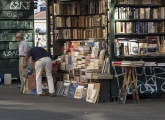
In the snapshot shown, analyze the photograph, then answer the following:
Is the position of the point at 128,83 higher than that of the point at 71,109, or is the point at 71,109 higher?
the point at 128,83

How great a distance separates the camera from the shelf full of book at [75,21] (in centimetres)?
1570

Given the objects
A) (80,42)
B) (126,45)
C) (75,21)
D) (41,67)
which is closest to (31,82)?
(41,67)

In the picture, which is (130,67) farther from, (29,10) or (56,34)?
(29,10)

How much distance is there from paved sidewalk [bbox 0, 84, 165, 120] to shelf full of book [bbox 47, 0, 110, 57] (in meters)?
2.63

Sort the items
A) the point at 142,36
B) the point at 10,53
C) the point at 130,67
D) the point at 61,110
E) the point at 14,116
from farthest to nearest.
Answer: the point at 10,53
the point at 142,36
the point at 130,67
the point at 61,110
the point at 14,116

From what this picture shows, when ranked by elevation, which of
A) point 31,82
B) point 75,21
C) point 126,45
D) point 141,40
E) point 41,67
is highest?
point 75,21

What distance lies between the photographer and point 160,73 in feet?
45.6

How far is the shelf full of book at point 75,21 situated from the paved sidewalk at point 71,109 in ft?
8.63

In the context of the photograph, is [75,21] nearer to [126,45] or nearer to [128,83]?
[126,45]

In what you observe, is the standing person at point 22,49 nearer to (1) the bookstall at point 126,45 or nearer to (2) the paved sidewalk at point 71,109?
(1) the bookstall at point 126,45

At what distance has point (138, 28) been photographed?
14.1m

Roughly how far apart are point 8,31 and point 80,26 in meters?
→ 4.05

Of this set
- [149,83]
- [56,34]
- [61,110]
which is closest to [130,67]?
[149,83]

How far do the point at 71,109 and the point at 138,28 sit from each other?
131 inches
